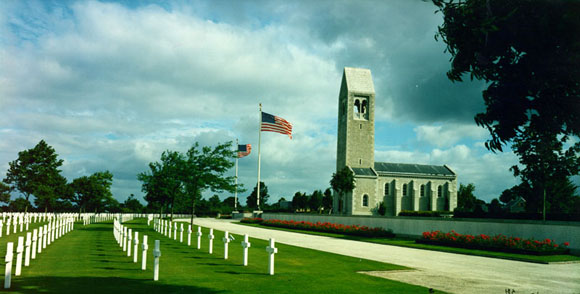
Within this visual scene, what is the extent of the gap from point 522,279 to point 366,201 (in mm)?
64371

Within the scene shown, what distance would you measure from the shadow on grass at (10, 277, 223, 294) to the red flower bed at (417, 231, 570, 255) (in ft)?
53.4

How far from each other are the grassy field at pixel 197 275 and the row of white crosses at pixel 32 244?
289 mm

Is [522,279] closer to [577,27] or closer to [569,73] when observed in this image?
[569,73]

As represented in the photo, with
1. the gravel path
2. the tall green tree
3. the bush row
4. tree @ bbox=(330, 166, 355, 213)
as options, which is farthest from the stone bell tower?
the tall green tree

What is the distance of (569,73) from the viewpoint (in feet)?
21.6

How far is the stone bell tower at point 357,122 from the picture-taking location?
80.7 meters

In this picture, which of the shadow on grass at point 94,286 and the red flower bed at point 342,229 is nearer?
the shadow on grass at point 94,286

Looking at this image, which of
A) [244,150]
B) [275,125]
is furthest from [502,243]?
[244,150]

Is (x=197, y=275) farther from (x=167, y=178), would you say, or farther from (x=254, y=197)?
(x=254, y=197)

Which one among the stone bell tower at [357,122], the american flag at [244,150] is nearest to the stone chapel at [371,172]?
the stone bell tower at [357,122]

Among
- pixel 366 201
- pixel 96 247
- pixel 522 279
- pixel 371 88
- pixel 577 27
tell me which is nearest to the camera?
pixel 577 27

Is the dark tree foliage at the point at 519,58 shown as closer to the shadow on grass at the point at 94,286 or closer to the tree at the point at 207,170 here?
the shadow on grass at the point at 94,286

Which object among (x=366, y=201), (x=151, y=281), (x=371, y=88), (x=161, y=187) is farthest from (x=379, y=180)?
(x=151, y=281)

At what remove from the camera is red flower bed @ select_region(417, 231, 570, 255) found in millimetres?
20109
